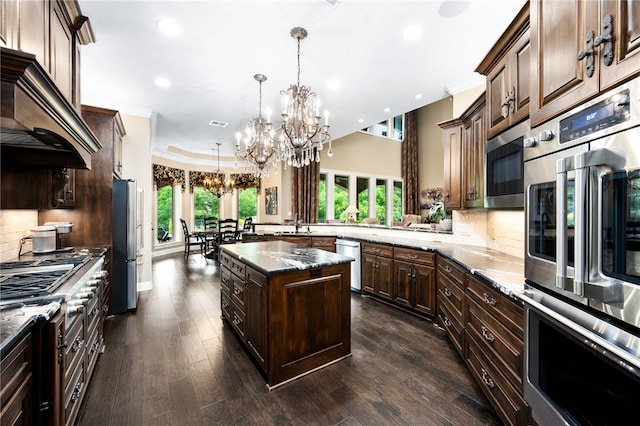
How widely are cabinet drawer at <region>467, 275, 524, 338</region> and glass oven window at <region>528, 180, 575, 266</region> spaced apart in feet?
1.26

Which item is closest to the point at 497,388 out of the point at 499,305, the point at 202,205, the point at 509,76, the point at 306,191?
the point at 499,305

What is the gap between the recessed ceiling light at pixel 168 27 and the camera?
2.57 m

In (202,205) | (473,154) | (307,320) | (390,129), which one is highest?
(390,129)

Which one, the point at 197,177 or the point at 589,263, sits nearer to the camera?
the point at 589,263

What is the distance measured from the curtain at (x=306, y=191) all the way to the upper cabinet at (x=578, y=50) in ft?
21.8

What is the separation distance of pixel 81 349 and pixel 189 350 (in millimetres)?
1001

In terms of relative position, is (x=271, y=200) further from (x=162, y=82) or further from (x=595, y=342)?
(x=595, y=342)

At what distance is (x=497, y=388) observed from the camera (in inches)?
65.1

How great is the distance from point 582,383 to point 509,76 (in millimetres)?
1851

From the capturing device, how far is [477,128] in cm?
270

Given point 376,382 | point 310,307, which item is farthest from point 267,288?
point 376,382

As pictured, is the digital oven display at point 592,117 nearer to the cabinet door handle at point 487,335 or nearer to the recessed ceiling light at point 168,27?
the cabinet door handle at point 487,335

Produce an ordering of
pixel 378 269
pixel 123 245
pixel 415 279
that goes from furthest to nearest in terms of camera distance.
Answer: pixel 378 269, pixel 123 245, pixel 415 279

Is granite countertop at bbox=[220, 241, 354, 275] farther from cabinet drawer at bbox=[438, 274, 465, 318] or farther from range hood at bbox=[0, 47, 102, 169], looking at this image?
range hood at bbox=[0, 47, 102, 169]
